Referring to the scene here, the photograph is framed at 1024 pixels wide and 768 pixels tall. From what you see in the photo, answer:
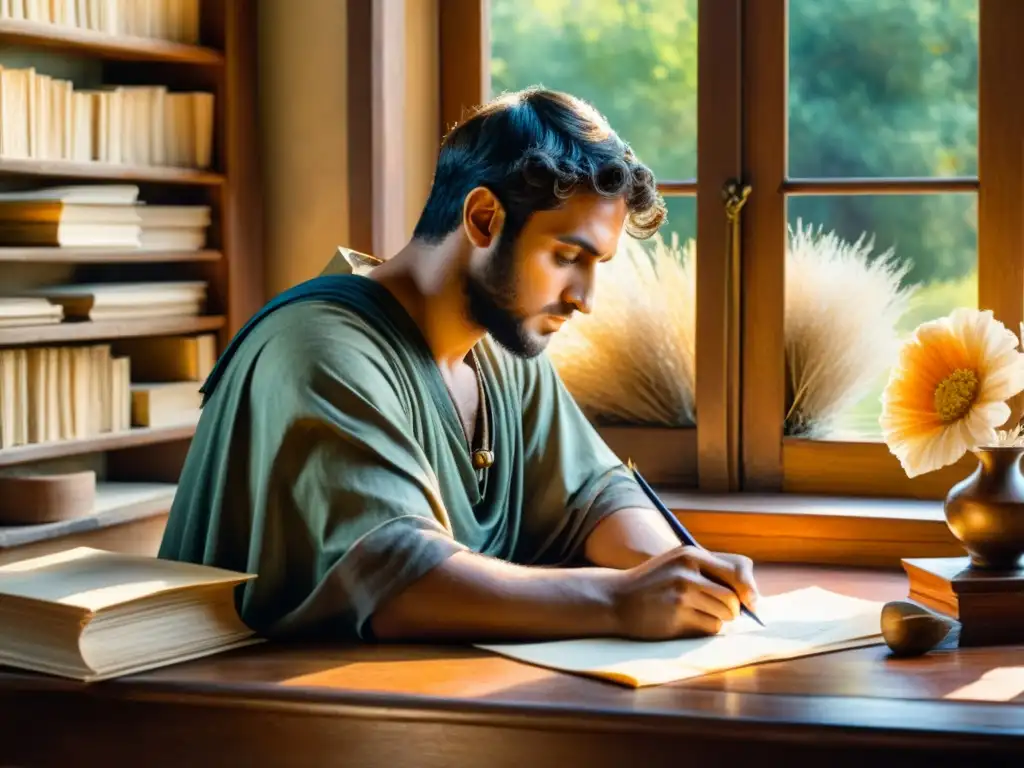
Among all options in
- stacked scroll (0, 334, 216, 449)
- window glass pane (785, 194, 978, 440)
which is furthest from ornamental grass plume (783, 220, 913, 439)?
stacked scroll (0, 334, 216, 449)

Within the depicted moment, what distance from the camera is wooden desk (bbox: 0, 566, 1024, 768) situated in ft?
5.56

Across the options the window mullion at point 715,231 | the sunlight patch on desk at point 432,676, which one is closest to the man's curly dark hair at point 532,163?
the sunlight patch on desk at point 432,676

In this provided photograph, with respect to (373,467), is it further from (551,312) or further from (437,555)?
(551,312)

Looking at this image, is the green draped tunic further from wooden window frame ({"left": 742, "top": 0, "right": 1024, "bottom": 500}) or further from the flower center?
wooden window frame ({"left": 742, "top": 0, "right": 1024, "bottom": 500})

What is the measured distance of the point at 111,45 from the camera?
3156mm

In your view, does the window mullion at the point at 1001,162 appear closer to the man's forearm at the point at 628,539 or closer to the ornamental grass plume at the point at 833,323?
the ornamental grass plume at the point at 833,323

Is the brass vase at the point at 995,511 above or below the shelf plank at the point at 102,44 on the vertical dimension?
below

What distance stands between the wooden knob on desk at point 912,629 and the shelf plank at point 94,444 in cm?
173

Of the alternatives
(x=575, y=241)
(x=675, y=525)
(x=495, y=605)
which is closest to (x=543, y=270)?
(x=575, y=241)

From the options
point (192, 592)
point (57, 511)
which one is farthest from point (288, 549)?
point (57, 511)

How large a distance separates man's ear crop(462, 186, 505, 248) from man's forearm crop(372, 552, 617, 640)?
52cm

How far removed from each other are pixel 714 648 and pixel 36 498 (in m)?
1.54

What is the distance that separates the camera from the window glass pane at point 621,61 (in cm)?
329

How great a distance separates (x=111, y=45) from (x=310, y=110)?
1.45ft
